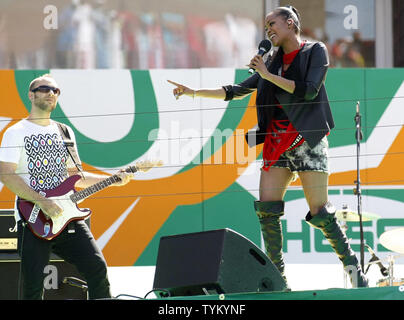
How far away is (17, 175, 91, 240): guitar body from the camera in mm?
4406

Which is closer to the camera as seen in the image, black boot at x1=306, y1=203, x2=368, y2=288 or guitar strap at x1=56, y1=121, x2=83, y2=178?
black boot at x1=306, y1=203, x2=368, y2=288

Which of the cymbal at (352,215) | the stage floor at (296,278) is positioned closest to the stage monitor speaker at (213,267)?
the stage floor at (296,278)

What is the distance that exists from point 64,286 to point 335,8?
4.21 metres

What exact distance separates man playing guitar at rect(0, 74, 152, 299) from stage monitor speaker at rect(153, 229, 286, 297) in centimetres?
73

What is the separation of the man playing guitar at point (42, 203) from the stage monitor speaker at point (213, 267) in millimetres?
733

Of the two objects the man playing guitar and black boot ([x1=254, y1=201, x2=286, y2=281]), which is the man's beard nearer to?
the man playing guitar

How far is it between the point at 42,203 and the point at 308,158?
4.65 ft

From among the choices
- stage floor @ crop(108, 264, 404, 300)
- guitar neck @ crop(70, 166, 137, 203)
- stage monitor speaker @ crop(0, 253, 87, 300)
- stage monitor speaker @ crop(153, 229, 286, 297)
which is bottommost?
stage floor @ crop(108, 264, 404, 300)

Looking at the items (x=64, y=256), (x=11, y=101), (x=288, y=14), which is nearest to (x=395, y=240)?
(x=288, y=14)

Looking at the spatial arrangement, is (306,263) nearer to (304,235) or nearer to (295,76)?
(304,235)

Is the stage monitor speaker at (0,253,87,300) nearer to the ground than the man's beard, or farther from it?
nearer to the ground

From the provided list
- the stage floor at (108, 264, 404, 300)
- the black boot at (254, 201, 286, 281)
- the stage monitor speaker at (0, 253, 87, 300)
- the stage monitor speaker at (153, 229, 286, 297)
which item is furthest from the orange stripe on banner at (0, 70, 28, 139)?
the stage monitor speaker at (153, 229, 286, 297)

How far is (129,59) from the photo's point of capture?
7914 millimetres

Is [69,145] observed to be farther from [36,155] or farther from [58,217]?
[58,217]
